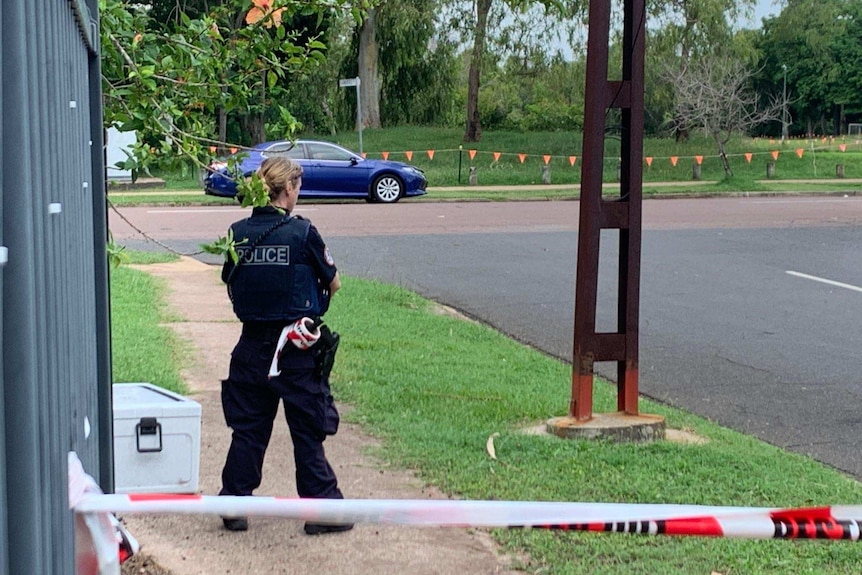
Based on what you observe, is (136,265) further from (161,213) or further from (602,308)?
(161,213)

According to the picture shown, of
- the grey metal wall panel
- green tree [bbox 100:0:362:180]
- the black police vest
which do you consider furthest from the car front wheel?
the grey metal wall panel

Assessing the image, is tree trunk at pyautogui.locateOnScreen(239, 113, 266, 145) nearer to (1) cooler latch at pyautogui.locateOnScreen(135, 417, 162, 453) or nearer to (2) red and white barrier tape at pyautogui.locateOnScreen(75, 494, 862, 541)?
(1) cooler latch at pyautogui.locateOnScreen(135, 417, 162, 453)

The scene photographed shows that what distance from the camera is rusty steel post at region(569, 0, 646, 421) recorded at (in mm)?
6620

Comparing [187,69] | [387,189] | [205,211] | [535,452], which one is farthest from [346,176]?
[187,69]

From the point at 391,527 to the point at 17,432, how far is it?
11.4ft

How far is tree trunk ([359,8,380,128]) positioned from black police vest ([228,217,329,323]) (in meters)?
33.8

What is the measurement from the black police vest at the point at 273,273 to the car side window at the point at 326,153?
20.0 meters

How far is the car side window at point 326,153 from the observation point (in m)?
24.9

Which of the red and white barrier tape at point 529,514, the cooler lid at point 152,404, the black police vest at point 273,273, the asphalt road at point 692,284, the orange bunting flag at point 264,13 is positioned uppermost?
the orange bunting flag at point 264,13

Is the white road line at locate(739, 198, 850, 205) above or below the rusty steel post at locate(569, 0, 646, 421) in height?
below

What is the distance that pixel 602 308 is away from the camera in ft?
41.4

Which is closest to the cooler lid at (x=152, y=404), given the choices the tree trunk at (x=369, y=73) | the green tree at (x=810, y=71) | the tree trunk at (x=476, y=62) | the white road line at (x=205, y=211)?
the white road line at (x=205, y=211)

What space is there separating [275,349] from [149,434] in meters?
0.64

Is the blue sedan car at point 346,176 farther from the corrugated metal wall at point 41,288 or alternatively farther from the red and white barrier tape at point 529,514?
the red and white barrier tape at point 529,514
